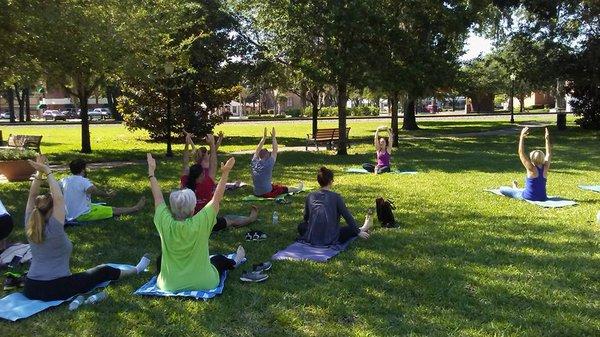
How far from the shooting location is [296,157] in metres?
19.4

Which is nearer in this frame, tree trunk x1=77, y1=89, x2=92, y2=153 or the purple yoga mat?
the purple yoga mat

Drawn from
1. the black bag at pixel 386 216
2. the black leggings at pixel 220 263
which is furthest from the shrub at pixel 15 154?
the black bag at pixel 386 216

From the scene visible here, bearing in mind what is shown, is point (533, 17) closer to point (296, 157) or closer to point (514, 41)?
point (514, 41)

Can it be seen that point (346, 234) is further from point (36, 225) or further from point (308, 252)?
point (36, 225)

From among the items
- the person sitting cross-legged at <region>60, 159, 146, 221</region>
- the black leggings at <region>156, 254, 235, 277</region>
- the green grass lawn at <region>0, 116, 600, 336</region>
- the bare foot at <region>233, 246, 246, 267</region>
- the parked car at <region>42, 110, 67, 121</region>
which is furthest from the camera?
the parked car at <region>42, 110, 67, 121</region>

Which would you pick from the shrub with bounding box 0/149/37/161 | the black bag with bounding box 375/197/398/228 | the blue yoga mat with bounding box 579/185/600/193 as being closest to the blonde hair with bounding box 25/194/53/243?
the black bag with bounding box 375/197/398/228

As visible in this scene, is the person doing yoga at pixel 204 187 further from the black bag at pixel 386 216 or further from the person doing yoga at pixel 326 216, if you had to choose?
the black bag at pixel 386 216

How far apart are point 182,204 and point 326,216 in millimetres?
2290

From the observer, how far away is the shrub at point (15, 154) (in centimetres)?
1370

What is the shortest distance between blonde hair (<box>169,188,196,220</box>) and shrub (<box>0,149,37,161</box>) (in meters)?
10.1

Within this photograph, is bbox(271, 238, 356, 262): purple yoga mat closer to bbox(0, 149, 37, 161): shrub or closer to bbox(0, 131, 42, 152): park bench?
bbox(0, 149, 37, 161): shrub

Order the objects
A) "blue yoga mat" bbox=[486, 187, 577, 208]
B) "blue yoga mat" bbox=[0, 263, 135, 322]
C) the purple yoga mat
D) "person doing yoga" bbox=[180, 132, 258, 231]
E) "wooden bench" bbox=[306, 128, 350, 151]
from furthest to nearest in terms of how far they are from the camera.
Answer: "wooden bench" bbox=[306, 128, 350, 151]
"blue yoga mat" bbox=[486, 187, 577, 208]
"person doing yoga" bbox=[180, 132, 258, 231]
the purple yoga mat
"blue yoga mat" bbox=[0, 263, 135, 322]

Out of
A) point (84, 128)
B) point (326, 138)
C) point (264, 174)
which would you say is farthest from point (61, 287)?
point (326, 138)

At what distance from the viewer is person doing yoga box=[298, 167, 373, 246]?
278 inches
